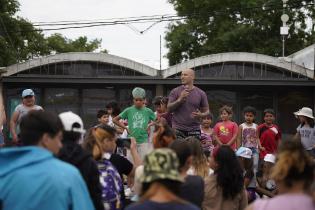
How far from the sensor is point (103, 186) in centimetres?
577

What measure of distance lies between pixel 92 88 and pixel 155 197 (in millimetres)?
19706

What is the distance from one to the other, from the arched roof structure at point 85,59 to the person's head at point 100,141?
16.8 metres

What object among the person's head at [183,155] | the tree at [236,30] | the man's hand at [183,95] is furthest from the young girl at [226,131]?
the tree at [236,30]

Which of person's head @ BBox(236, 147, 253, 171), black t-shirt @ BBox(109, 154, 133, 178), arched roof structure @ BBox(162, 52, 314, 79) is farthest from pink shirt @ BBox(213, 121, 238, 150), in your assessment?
arched roof structure @ BBox(162, 52, 314, 79)

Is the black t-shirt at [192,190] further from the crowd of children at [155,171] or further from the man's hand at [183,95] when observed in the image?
the man's hand at [183,95]

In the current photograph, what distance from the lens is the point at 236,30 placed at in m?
47.0

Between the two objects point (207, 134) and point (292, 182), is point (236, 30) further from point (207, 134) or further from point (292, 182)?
point (292, 182)

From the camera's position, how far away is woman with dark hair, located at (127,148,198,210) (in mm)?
3699

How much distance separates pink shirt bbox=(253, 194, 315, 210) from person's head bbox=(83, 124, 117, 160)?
6.97ft

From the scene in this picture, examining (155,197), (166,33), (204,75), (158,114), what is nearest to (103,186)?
(155,197)

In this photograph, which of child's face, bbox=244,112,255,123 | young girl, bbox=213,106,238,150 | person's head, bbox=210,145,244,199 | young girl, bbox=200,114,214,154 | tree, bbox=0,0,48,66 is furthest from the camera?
tree, bbox=0,0,48,66

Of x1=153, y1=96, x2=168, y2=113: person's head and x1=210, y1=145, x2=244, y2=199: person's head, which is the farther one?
x1=153, y1=96, x2=168, y2=113: person's head

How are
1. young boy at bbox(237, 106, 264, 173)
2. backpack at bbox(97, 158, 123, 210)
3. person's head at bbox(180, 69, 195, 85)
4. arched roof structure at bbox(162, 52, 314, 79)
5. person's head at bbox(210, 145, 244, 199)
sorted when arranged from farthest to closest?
arched roof structure at bbox(162, 52, 314, 79)
young boy at bbox(237, 106, 264, 173)
person's head at bbox(180, 69, 195, 85)
person's head at bbox(210, 145, 244, 199)
backpack at bbox(97, 158, 123, 210)

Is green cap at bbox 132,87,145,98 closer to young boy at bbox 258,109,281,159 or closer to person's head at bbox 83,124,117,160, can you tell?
young boy at bbox 258,109,281,159
